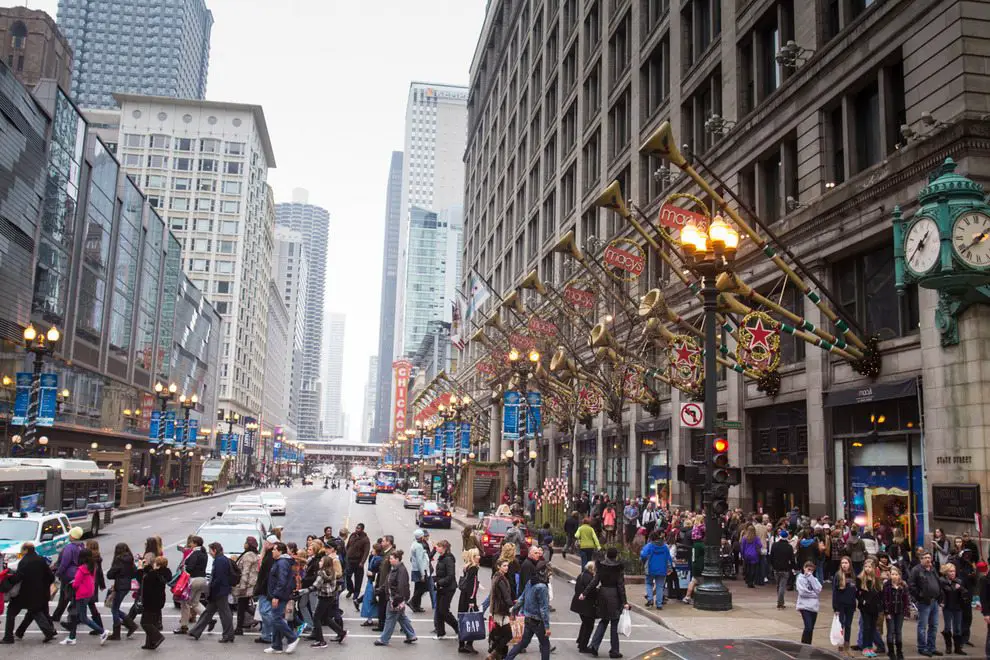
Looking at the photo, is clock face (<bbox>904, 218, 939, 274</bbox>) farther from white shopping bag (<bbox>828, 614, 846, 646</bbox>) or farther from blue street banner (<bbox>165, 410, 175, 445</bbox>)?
blue street banner (<bbox>165, 410, 175, 445</bbox>)

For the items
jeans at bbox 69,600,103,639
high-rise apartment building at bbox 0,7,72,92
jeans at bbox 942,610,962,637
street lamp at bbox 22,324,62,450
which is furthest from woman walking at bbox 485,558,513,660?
high-rise apartment building at bbox 0,7,72,92

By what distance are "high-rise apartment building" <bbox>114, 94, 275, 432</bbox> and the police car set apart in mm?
116732

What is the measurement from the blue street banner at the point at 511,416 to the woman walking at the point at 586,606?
30.2 m

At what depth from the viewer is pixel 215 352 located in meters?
116

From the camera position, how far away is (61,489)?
30.5m

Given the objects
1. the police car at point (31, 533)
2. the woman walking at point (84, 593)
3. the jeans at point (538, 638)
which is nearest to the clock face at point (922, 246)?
the jeans at point (538, 638)

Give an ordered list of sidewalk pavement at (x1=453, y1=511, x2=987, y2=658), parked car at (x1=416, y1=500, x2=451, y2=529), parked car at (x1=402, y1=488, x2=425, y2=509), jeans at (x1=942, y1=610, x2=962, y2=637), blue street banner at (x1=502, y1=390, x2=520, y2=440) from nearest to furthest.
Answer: jeans at (x1=942, y1=610, x2=962, y2=637) < sidewalk pavement at (x1=453, y1=511, x2=987, y2=658) < parked car at (x1=416, y1=500, x2=451, y2=529) < blue street banner at (x1=502, y1=390, x2=520, y2=440) < parked car at (x1=402, y1=488, x2=425, y2=509)

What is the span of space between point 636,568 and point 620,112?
29.6 m

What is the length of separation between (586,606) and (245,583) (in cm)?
585

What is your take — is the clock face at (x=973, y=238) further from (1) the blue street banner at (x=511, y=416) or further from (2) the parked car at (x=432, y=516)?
(2) the parked car at (x=432, y=516)

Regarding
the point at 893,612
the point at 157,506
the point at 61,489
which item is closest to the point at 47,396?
the point at 61,489

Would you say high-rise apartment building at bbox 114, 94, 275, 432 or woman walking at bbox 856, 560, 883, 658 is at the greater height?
high-rise apartment building at bbox 114, 94, 275, 432

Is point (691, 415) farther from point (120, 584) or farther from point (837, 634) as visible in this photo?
point (120, 584)

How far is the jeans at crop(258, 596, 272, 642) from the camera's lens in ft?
44.3
